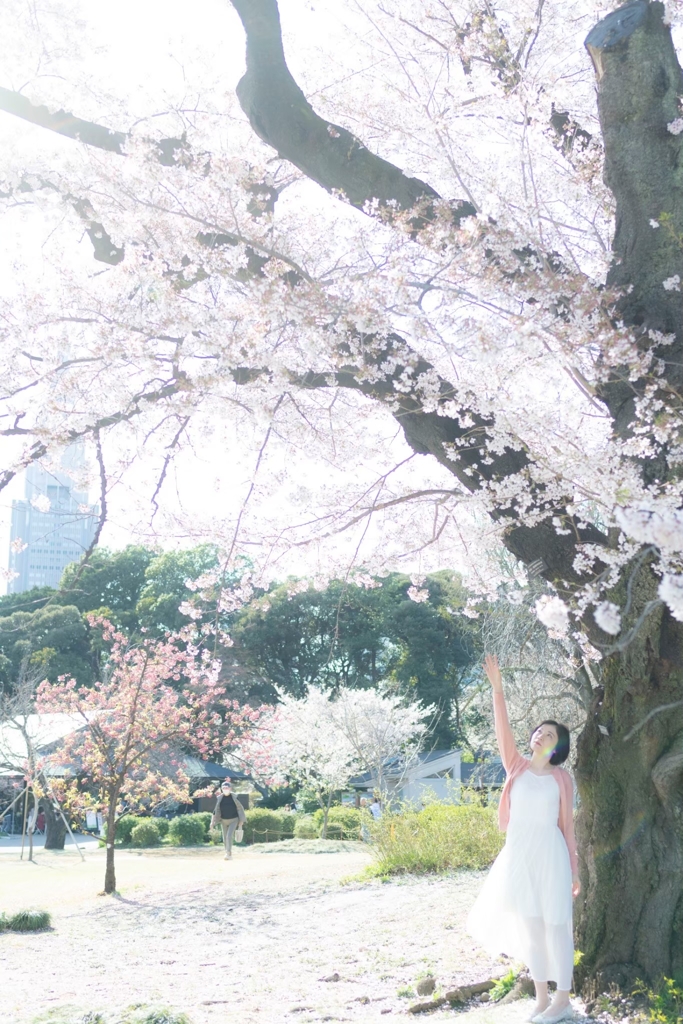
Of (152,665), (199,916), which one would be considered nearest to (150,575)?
(152,665)

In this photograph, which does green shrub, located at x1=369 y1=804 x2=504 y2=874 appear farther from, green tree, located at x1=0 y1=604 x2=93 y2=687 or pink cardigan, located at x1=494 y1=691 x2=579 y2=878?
green tree, located at x1=0 y1=604 x2=93 y2=687

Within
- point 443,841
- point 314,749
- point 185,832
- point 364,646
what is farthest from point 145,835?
point 364,646

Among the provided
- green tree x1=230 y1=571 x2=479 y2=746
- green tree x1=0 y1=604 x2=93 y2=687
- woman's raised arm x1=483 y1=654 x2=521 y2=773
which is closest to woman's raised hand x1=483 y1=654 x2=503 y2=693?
woman's raised arm x1=483 y1=654 x2=521 y2=773

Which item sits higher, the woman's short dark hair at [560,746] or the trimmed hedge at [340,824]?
the woman's short dark hair at [560,746]

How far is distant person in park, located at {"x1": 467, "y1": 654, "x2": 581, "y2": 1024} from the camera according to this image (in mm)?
4109

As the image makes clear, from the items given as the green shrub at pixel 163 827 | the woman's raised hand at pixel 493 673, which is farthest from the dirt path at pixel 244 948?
the green shrub at pixel 163 827

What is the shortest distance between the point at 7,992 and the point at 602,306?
19.0ft

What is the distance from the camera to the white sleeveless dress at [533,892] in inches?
162

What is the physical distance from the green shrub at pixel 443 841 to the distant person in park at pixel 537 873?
276 inches

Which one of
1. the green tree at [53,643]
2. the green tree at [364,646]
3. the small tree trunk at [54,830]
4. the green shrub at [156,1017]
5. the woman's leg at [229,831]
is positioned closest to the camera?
the green shrub at [156,1017]

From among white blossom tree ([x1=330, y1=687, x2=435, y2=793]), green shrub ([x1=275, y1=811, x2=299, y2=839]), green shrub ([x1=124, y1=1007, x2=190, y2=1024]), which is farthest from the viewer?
A: green shrub ([x1=275, y1=811, x2=299, y2=839])

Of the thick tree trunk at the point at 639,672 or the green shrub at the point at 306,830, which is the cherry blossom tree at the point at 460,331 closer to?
the thick tree trunk at the point at 639,672

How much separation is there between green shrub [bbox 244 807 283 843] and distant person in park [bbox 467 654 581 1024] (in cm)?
1920

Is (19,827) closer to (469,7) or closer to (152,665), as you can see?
(152,665)
